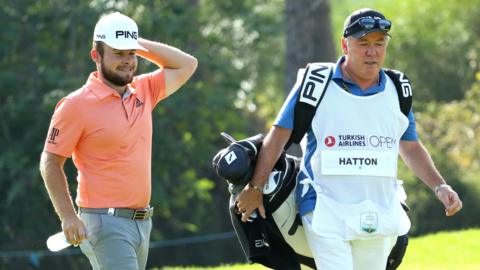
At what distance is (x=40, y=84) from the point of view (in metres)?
21.1

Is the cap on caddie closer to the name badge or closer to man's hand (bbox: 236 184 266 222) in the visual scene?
the name badge

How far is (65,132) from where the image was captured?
20.8ft

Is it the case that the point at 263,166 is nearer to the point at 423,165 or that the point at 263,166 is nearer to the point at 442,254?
the point at 423,165

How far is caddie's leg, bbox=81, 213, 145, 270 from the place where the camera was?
636cm

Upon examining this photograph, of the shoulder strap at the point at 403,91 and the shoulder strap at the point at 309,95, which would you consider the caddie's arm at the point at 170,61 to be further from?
the shoulder strap at the point at 403,91

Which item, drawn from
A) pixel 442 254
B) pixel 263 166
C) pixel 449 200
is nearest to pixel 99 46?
pixel 263 166

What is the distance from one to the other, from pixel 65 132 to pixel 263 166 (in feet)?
3.78

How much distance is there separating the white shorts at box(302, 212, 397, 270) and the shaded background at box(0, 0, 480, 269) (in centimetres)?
1190

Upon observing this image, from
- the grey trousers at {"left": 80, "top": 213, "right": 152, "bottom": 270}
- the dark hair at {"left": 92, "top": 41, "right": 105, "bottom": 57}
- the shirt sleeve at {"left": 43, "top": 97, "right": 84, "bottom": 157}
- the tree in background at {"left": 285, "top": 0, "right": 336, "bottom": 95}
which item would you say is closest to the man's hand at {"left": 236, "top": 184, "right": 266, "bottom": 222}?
the grey trousers at {"left": 80, "top": 213, "right": 152, "bottom": 270}

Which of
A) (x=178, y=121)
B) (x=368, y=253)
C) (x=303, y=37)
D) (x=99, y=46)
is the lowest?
(x=178, y=121)

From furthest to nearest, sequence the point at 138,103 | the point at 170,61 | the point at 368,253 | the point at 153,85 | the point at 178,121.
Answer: the point at 178,121, the point at 170,61, the point at 153,85, the point at 138,103, the point at 368,253

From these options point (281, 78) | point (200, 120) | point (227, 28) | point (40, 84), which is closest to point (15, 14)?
point (40, 84)

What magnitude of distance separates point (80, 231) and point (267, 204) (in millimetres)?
1085

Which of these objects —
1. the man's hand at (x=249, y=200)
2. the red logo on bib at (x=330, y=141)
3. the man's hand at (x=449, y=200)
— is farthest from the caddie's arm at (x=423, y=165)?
the man's hand at (x=249, y=200)
